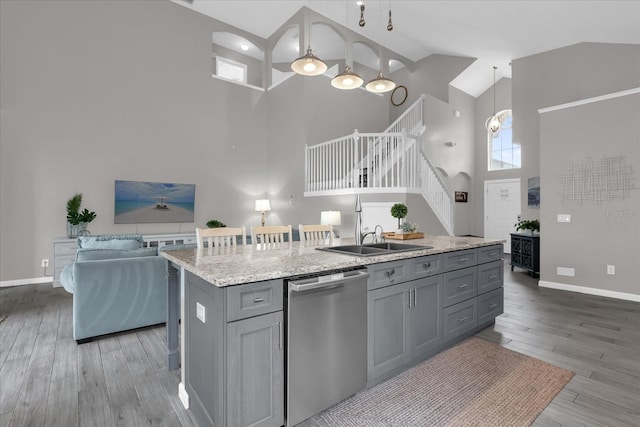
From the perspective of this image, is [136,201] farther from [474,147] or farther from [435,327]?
→ [474,147]

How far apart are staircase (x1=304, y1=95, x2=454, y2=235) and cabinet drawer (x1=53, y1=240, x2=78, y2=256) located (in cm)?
447

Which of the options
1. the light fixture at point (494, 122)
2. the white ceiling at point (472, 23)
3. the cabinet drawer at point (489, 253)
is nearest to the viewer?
the cabinet drawer at point (489, 253)

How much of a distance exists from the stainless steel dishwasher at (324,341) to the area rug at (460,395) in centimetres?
17

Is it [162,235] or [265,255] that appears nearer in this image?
[265,255]

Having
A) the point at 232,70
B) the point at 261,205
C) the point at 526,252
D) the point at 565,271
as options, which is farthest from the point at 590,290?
the point at 232,70

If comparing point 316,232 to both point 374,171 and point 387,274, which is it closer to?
point 387,274

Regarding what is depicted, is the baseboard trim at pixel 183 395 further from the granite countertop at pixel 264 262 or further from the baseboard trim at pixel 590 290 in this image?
the baseboard trim at pixel 590 290

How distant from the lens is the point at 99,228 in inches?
239

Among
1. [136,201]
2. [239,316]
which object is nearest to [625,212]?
[239,316]

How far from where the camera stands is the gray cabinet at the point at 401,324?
7.09 feet

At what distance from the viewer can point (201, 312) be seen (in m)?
1.73

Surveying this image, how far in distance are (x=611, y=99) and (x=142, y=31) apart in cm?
841

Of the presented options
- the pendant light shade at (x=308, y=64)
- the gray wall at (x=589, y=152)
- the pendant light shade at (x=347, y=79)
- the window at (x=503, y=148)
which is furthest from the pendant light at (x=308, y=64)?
the window at (x=503, y=148)

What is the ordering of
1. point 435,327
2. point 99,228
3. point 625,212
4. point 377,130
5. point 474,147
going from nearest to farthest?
point 435,327 → point 625,212 → point 99,228 → point 377,130 → point 474,147
